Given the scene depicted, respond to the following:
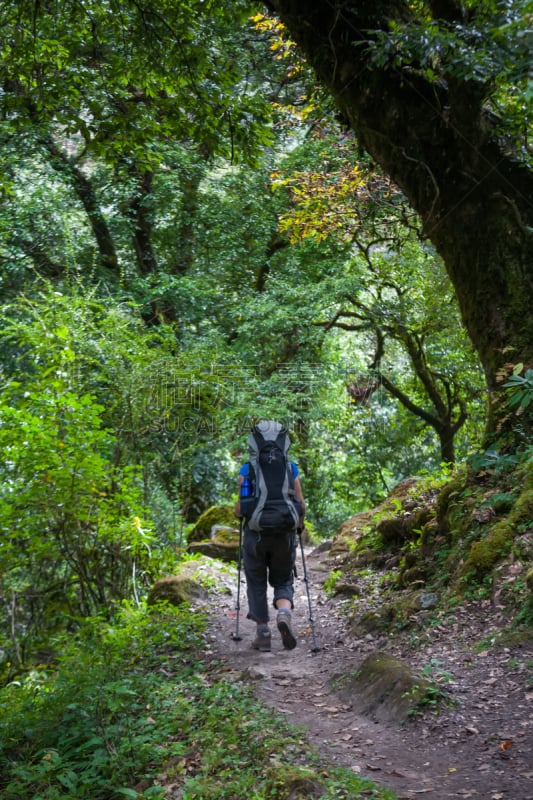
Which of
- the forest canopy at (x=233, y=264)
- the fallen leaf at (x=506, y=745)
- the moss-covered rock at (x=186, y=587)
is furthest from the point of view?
the moss-covered rock at (x=186, y=587)

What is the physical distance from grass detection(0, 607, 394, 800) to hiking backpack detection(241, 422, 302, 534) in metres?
1.21

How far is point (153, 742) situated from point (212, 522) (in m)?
8.33

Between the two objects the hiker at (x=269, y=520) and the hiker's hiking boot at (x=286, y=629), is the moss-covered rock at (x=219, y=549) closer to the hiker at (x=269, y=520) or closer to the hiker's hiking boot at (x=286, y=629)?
the hiker at (x=269, y=520)

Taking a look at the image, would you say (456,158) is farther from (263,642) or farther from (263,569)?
(263,642)

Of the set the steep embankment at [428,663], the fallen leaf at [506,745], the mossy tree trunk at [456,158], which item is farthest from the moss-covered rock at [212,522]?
the fallen leaf at [506,745]

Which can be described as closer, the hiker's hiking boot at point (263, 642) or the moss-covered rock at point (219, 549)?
the hiker's hiking boot at point (263, 642)

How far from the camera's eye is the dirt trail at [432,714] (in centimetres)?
324

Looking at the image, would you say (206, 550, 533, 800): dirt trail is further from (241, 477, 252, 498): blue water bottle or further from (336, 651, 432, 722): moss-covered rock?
(241, 477, 252, 498): blue water bottle

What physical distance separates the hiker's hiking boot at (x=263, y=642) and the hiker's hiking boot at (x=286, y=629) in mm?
158

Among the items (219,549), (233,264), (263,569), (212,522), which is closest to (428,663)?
(263,569)

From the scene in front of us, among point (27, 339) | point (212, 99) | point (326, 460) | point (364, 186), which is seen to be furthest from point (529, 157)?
point (326, 460)

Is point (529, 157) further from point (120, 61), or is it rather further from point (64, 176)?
point (64, 176)

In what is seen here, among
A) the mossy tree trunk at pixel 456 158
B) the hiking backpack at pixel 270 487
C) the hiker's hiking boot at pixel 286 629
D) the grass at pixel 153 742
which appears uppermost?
the mossy tree trunk at pixel 456 158

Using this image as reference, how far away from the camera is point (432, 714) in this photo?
3846mm
